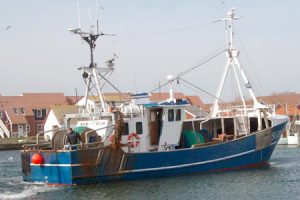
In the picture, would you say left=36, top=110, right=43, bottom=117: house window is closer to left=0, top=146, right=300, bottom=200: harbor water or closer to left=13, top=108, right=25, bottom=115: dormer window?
left=13, top=108, right=25, bottom=115: dormer window

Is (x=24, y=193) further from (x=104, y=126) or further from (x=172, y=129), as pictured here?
(x=172, y=129)

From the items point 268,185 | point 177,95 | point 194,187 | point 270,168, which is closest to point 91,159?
point 194,187

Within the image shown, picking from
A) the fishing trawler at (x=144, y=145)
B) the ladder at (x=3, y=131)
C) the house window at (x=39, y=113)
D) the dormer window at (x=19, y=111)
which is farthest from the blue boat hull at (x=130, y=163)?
the house window at (x=39, y=113)

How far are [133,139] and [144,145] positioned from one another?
65 centimetres

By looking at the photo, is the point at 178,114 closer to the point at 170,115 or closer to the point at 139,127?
the point at 170,115

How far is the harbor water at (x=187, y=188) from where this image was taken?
798 inches

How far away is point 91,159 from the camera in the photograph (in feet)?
71.5

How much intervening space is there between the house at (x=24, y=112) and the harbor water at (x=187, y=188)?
1677 inches

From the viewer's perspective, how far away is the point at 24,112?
2702 inches

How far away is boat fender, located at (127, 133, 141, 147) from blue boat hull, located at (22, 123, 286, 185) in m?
0.92

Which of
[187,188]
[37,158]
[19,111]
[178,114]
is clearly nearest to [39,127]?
[19,111]

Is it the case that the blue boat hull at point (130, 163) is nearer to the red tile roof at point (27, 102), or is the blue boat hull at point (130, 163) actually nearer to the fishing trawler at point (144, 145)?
the fishing trawler at point (144, 145)

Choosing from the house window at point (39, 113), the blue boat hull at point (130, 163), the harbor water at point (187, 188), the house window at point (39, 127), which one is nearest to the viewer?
the harbor water at point (187, 188)

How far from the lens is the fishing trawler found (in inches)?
864
